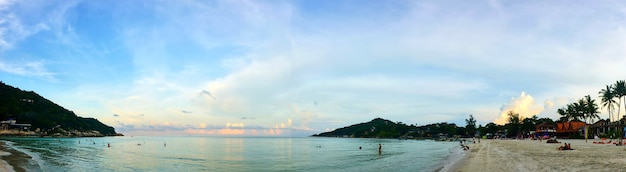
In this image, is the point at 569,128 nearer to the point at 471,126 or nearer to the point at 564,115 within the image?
the point at 564,115

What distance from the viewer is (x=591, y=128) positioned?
289 feet

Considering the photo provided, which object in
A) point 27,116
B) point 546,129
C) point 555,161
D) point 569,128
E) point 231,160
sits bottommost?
point 231,160

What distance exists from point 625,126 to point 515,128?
73.2 meters

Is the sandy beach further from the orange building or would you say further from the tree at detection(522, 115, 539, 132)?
the tree at detection(522, 115, 539, 132)

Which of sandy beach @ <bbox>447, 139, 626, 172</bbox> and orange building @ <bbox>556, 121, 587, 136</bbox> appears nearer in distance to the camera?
sandy beach @ <bbox>447, 139, 626, 172</bbox>

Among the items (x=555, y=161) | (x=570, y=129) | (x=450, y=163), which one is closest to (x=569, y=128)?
(x=570, y=129)

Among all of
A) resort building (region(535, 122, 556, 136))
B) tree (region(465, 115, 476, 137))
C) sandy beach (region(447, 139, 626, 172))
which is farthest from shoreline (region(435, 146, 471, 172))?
tree (region(465, 115, 476, 137))

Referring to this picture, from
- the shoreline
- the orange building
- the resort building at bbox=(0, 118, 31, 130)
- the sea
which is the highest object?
the orange building

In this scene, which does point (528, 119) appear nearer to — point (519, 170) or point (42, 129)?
point (519, 170)

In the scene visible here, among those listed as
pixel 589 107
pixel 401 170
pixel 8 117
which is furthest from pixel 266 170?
pixel 8 117

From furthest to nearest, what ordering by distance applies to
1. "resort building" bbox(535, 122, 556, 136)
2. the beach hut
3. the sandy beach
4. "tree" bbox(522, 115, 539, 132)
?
"tree" bbox(522, 115, 539, 132) < "resort building" bbox(535, 122, 556, 136) < the beach hut < the sandy beach

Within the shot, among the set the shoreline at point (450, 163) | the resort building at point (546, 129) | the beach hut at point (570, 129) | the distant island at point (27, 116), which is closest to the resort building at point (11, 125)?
the distant island at point (27, 116)

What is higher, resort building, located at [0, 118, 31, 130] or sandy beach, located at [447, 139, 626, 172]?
sandy beach, located at [447, 139, 626, 172]

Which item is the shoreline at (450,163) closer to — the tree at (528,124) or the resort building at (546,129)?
the resort building at (546,129)
